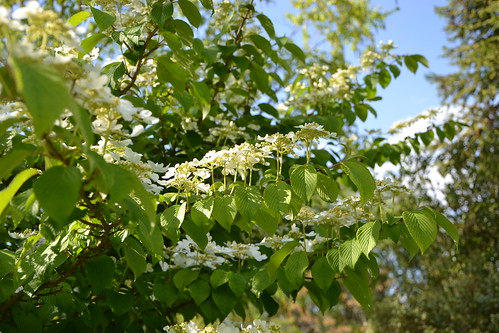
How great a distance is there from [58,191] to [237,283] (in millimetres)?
1027

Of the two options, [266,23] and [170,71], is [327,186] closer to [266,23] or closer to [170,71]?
[170,71]

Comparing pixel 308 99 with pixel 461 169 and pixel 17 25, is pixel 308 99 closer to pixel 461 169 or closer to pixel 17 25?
pixel 17 25

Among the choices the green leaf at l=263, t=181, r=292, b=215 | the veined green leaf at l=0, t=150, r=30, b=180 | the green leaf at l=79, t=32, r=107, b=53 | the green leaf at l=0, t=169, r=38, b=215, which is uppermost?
the green leaf at l=79, t=32, r=107, b=53

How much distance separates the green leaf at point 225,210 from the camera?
1.47 meters

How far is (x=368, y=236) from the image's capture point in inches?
61.9

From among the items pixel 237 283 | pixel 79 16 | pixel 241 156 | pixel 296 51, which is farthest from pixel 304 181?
pixel 296 51

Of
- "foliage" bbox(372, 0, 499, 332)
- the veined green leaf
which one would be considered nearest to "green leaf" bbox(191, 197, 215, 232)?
the veined green leaf

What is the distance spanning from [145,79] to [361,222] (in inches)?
48.3

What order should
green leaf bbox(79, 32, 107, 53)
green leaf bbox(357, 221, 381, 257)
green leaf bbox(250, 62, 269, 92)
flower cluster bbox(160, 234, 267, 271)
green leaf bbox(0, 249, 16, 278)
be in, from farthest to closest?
green leaf bbox(250, 62, 269, 92) → flower cluster bbox(160, 234, 267, 271) → green leaf bbox(79, 32, 107, 53) → green leaf bbox(357, 221, 381, 257) → green leaf bbox(0, 249, 16, 278)

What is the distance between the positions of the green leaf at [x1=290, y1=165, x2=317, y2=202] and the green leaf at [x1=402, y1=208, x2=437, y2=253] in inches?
11.2

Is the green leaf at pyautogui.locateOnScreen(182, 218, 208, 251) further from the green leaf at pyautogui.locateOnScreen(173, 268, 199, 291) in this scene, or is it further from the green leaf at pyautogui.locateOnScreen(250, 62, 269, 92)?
the green leaf at pyautogui.locateOnScreen(250, 62, 269, 92)

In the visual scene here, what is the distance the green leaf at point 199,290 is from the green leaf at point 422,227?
743 mm

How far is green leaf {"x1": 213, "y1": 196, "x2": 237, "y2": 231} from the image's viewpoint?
1471 mm

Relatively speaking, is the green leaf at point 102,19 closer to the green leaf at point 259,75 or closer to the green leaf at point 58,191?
the green leaf at point 58,191
